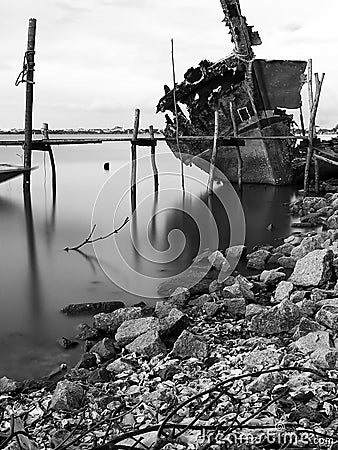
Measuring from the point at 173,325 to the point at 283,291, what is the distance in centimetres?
158

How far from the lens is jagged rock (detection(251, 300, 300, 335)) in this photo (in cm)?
500

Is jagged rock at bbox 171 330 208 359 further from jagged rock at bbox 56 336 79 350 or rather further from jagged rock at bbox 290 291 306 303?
jagged rock at bbox 290 291 306 303

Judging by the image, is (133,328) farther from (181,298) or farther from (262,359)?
(262,359)

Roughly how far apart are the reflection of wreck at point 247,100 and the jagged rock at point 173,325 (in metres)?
11.3

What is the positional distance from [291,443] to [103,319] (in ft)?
10.2

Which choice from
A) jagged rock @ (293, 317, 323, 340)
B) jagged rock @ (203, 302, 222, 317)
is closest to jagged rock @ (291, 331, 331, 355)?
jagged rock @ (293, 317, 323, 340)

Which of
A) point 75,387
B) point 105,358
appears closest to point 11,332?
point 105,358

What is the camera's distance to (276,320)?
5.03 m

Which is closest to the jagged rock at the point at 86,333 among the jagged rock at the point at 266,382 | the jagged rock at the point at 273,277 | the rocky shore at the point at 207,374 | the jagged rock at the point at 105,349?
the rocky shore at the point at 207,374

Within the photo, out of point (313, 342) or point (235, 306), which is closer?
point (313, 342)

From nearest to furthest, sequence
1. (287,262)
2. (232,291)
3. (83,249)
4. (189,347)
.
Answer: (189,347), (232,291), (287,262), (83,249)

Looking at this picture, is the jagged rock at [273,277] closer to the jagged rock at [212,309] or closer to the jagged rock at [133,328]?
the jagged rock at [212,309]

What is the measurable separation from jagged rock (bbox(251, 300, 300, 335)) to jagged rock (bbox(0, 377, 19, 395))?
2202mm

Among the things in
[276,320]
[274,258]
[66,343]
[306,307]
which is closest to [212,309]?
[276,320]
